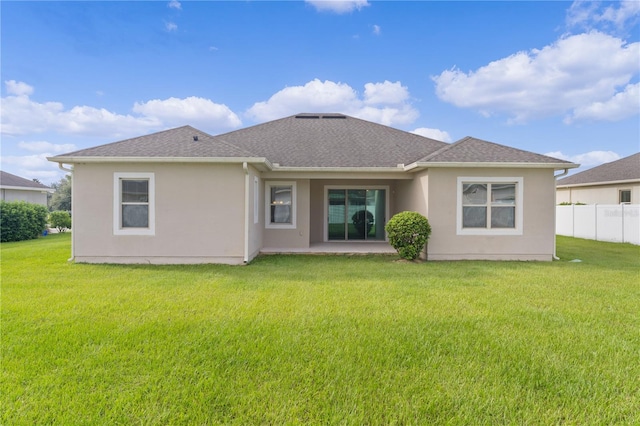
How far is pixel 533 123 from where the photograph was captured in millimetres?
18391

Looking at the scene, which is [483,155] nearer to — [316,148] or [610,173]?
[316,148]

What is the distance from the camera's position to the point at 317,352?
3695 mm

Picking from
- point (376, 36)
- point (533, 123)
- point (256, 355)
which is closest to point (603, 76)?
point (533, 123)

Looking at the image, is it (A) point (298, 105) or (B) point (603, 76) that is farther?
(A) point (298, 105)

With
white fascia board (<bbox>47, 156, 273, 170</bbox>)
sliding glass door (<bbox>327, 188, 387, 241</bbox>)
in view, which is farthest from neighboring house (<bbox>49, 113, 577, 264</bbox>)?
sliding glass door (<bbox>327, 188, 387, 241</bbox>)

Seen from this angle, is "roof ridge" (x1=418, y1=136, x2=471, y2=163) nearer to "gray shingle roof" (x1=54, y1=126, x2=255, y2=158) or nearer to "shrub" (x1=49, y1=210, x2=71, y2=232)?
"gray shingle roof" (x1=54, y1=126, x2=255, y2=158)

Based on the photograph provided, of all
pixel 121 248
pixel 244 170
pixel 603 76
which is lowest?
pixel 121 248

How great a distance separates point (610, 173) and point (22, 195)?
36.3m

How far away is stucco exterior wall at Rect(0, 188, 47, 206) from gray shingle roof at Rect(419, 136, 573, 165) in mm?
24685

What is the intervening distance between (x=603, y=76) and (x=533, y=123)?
11.6 ft

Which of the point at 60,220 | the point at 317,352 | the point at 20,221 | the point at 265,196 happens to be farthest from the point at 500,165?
the point at 60,220

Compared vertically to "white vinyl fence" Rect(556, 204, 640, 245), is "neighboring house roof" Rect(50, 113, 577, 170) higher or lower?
higher

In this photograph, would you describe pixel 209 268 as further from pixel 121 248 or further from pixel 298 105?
pixel 298 105

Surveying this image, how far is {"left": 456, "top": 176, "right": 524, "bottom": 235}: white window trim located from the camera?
9852 mm
